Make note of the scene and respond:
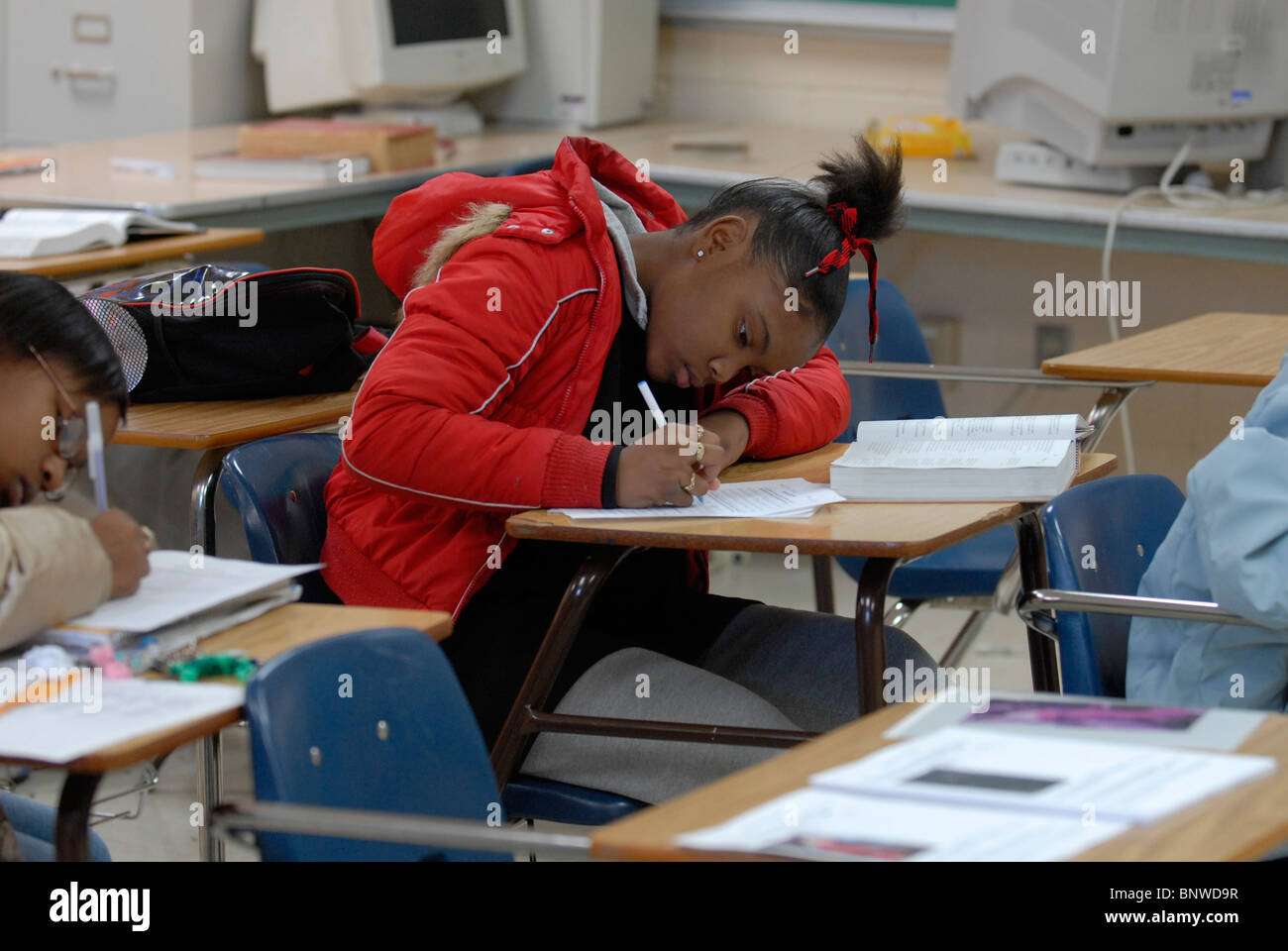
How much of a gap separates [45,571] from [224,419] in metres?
0.95

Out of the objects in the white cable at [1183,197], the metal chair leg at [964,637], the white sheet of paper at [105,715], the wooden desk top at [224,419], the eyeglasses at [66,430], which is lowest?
the metal chair leg at [964,637]

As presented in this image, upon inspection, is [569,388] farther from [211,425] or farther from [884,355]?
[884,355]

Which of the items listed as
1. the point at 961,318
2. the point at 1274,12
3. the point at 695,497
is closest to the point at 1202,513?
the point at 695,497

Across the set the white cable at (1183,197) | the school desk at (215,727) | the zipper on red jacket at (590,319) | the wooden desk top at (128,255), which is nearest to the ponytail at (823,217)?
the zipper on red jacket at (590,319)

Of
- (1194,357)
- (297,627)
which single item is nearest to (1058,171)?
(1194,357)

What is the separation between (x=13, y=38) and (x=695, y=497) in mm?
3215

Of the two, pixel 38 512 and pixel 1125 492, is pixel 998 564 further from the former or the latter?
pixel 38 512

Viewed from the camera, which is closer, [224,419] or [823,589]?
[224,419]

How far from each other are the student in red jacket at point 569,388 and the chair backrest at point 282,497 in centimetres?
4

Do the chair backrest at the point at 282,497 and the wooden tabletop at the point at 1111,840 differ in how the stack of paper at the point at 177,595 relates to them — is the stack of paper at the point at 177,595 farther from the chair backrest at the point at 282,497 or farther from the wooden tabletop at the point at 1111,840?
the wooden tabletop at the point at 1111,840

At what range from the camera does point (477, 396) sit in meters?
1.64

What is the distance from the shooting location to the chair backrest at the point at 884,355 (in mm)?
2674

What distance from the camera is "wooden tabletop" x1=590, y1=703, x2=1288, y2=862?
0.85 m

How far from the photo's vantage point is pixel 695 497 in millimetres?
1676
